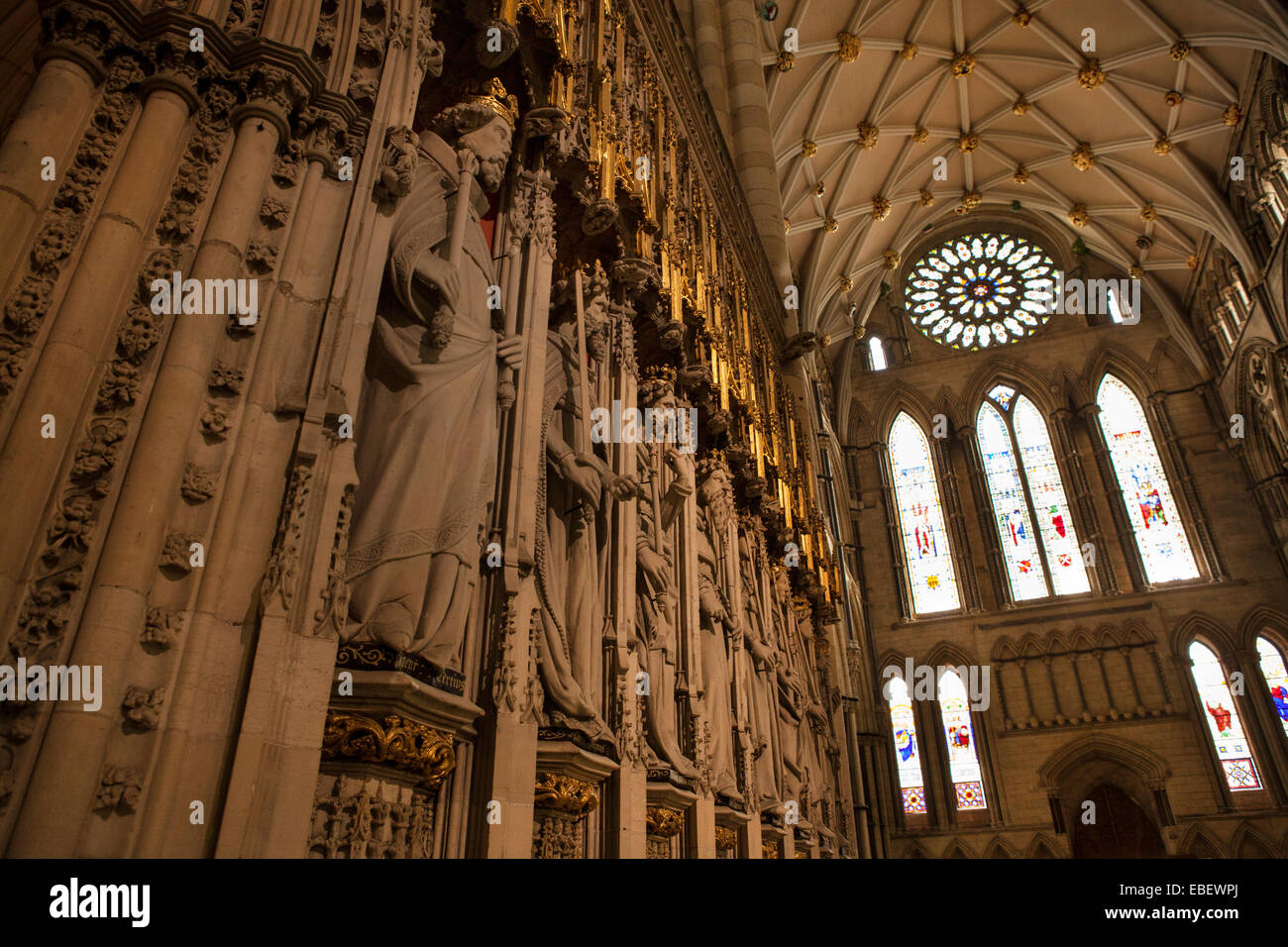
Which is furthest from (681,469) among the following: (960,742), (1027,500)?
(1027,500)

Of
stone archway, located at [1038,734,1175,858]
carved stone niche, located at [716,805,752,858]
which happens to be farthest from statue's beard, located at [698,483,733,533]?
stone archway, located at [1038,734,1175,858]

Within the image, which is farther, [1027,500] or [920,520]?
[920,520]

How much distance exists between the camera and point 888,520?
24375 mm

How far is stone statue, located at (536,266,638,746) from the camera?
161 inches

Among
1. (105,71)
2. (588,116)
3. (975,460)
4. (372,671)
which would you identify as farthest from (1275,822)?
(105,71)

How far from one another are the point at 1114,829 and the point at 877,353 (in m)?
14.3

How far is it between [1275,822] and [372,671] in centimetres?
2159

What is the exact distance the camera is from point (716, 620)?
7.16 metres

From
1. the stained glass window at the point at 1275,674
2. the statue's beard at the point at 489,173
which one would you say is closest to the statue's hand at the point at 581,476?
the statue's beard at the point at 489,173

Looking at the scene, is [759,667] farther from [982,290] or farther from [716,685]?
[982,290]

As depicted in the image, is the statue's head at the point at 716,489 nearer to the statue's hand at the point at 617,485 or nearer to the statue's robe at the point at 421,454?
the statue's hand at the point at 617,485

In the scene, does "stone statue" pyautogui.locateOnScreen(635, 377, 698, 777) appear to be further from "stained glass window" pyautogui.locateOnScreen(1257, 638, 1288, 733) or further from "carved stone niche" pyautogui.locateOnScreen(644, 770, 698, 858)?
"stained glass window" pyautogui.locateOnScreen(1257, 638, 1288, 733)

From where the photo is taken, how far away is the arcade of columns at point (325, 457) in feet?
7.32

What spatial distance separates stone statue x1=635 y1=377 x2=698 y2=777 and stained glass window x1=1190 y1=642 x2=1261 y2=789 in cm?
1823
